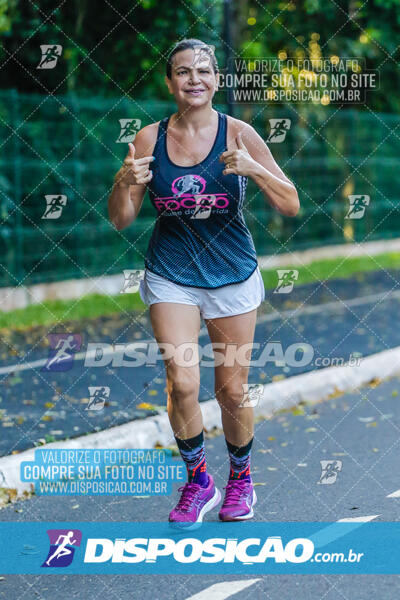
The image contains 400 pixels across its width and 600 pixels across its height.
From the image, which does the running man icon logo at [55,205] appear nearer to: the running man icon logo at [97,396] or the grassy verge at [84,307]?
the grassy verge at [84,307]

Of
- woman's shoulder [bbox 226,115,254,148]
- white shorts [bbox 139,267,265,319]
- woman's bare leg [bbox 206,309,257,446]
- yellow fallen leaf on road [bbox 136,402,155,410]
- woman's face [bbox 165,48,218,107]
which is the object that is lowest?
yellow fallen leaf on road [bbox 136,402,155,410]

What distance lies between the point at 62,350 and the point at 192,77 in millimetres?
6212

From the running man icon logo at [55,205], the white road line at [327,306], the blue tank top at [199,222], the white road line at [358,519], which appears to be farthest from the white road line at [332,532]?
the running man icon logo at [55,205]

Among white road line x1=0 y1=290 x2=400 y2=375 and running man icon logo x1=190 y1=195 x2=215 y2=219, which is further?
white road line x1=0 y1=290 x2=400 y2=375

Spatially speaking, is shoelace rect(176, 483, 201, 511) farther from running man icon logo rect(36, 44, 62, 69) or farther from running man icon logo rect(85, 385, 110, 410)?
running man icon logo rect(36, 44, 62, 69)

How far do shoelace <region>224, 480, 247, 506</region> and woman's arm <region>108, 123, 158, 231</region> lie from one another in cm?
135

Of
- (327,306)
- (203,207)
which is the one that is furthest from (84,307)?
(203,207)

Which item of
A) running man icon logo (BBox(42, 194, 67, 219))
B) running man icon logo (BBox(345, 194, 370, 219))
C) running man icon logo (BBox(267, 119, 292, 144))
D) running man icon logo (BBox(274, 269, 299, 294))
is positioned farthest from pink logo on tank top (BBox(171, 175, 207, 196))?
running man icon logo (BBox(345, 194, 370, 219))

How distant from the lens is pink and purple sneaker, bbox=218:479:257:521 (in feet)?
16.7

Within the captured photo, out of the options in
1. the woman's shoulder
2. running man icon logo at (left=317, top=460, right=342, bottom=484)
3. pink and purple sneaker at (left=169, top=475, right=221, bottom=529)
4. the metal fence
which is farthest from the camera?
the metal fence

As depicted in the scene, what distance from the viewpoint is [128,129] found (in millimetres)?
13570

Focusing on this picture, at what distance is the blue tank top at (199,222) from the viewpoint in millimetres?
4738

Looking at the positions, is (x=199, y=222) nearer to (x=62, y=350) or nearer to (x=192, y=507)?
(x=192, y=507)

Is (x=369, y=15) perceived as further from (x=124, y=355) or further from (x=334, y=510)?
(x=334, y=510)
